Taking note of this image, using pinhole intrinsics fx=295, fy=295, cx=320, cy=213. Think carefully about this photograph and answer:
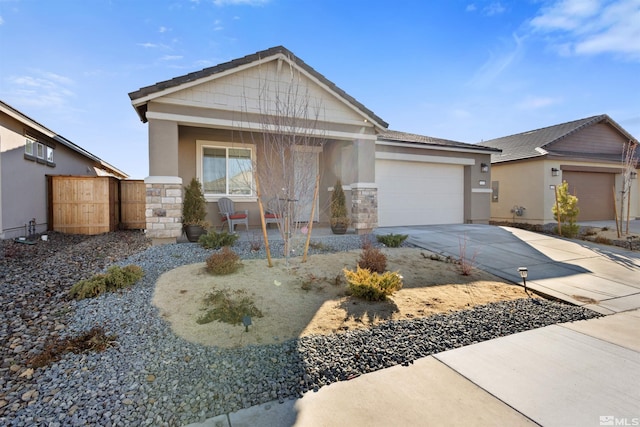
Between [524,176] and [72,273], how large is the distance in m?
16.3

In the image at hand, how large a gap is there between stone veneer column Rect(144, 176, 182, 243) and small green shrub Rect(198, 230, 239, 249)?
3.32 feet

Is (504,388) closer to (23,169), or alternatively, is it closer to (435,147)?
(435,147)

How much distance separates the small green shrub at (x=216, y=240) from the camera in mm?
6234

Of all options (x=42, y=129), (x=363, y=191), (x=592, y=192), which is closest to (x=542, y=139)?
(x=592, y=192)

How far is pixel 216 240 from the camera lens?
248 inches

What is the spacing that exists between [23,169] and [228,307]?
28.5ft

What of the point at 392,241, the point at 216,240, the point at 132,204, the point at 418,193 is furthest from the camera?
the point at 418,193

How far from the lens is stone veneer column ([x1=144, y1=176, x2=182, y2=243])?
6.71 m

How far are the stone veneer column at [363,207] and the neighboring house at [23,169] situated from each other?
8855 mm

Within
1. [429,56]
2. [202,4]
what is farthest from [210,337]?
[429,56]

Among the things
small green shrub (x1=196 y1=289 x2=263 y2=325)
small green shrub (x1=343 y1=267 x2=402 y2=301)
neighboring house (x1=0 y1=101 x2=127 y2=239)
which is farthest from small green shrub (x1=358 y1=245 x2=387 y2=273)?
neighboring house (x1=0 y1=101 x2=127 y2=239)

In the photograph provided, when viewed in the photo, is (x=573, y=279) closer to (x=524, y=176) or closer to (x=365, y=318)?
(x=365, y=318)

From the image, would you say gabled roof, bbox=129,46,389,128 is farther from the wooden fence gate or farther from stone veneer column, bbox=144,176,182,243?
the wooden fence gate

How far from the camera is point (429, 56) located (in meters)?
8.33
